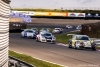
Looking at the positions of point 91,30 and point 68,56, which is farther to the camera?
point 91,30

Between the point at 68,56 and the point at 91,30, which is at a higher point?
the point at 68,56

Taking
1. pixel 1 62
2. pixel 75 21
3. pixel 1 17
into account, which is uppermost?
pixel 1 17

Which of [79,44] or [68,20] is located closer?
[79,44]

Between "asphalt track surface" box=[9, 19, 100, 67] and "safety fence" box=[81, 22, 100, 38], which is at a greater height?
"asphalt track surface" box=[9, 19, 100, 67]

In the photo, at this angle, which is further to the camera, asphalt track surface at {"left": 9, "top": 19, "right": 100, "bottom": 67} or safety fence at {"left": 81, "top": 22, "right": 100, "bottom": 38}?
safety fence at {"left": 81, "top": 22, "right": 100, "bottom": 38}

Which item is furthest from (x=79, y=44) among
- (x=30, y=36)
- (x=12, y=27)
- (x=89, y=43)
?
(x=12, y=27)

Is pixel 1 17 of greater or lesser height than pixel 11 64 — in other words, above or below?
above

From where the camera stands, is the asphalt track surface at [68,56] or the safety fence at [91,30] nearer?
the asphalt track surface at [68,56]

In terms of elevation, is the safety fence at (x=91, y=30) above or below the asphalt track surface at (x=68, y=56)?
below

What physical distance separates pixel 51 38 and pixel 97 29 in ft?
42.6

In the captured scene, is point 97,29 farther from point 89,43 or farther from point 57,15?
point 57,15

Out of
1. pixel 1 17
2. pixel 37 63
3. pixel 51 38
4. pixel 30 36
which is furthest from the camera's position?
pixel 30 36

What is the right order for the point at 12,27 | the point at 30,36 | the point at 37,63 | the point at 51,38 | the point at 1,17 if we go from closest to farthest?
the point at 1,17, the point at 37,63, the point at 51,38, the point at 30,36, the point at 12,27

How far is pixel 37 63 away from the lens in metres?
19.2
